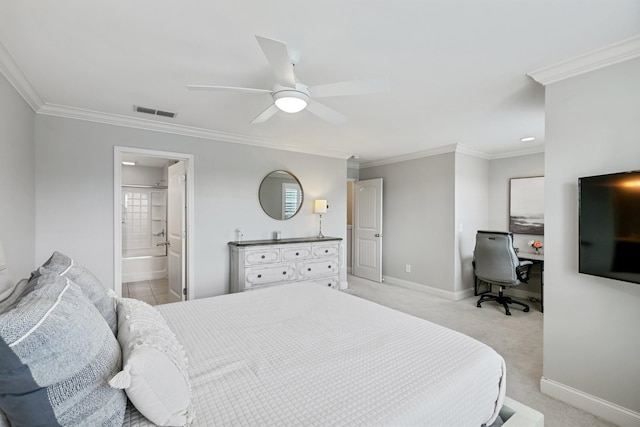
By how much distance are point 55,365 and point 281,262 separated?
3.19 meters

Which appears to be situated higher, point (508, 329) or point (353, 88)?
point (353, 88)

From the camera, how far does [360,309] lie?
6.85 ft

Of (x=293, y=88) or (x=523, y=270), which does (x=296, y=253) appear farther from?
(x=523, y=270)

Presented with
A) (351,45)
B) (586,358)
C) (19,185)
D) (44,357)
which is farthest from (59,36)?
(586,358)

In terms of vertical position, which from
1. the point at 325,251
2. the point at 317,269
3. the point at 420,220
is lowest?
the point at 317,269

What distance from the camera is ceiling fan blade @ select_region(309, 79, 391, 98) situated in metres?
1.75

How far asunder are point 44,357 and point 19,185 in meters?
2.56

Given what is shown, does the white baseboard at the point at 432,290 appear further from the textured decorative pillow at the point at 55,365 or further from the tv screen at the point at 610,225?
the textured decorative pillow at the point at 55,365

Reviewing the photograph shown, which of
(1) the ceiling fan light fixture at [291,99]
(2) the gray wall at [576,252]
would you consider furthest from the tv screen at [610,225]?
(1) the ceiling fan light fixture at [291,99]

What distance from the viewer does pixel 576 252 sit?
2.04 metres

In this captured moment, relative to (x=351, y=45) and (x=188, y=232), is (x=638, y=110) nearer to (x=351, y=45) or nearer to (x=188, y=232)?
(x=351, y=45)

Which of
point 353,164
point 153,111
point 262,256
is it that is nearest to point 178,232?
point 262,256

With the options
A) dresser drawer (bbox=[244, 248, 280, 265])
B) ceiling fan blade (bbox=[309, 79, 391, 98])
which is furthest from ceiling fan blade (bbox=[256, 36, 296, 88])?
dresser drawer (bbox=[244, 248, 280, 265])

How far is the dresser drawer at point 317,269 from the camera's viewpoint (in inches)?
163
